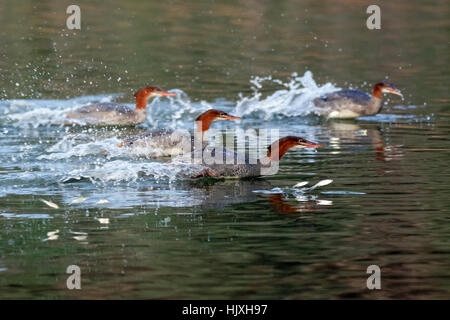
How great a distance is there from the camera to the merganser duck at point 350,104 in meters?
18.0

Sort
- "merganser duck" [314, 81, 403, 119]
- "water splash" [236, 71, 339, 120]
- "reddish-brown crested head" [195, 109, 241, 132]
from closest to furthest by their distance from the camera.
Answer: "reddish-brown crested head" [195, 109, 241, 132] < "water splash" [236, 71, 339, 120] < "merganser duck" [314, 81, 403, 119]

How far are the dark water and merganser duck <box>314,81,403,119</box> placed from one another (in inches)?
9.5

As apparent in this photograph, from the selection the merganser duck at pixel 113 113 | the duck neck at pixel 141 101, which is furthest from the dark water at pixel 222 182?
the duck neck at pixel 141 101

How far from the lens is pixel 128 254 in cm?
834

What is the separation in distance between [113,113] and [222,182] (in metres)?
5.95

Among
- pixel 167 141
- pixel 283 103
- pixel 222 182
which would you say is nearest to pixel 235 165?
pixel 222 182

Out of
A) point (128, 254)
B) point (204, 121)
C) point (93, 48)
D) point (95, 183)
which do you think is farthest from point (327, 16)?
point (128, 254)

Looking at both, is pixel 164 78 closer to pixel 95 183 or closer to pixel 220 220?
pixel 95 183

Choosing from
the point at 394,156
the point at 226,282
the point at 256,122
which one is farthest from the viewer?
the point at 256,122

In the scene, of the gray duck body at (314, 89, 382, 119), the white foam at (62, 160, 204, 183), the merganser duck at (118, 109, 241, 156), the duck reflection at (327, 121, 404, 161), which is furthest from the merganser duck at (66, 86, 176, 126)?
the white foam at (62, 160, 204, 183)

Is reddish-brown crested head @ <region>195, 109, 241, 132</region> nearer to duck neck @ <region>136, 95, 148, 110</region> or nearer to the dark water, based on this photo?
the dark water

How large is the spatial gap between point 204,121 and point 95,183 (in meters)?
3.26

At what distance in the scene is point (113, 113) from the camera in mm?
17188

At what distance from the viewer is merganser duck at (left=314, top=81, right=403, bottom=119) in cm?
1795
